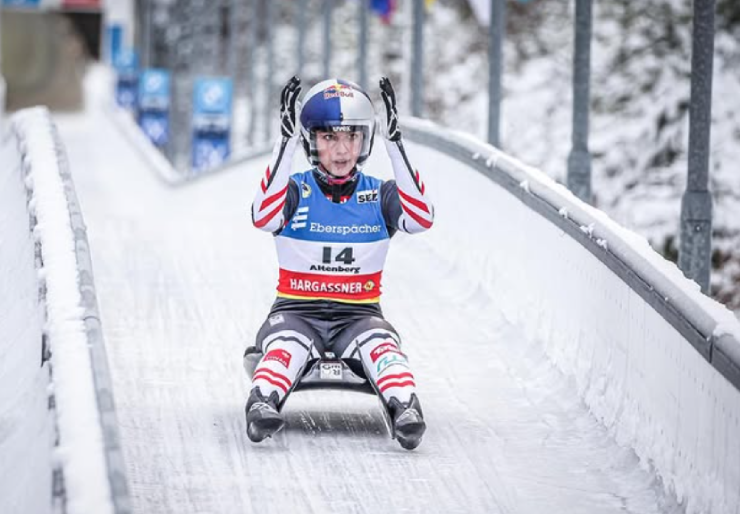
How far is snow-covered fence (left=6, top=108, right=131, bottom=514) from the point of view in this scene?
4754mm

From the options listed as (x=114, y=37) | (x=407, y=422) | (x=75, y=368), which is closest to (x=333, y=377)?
(x=407, y=422)

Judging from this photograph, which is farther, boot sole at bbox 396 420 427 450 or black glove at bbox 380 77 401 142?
black glove at bbox 380 77 401 142

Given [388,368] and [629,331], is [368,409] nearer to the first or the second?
[388,368]

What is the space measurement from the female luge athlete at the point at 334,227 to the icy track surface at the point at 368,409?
0.37 m

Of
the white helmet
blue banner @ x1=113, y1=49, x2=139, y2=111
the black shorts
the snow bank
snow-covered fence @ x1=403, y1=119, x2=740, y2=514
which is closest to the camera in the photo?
the snow bank

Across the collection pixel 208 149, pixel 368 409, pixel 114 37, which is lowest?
pixel 208 149

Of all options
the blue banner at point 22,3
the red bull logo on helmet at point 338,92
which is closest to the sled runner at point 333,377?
the red bull logo on helmet at point 338,92

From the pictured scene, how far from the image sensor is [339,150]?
7582 mm

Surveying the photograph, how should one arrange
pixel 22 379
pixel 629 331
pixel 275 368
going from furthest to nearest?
pixel 629 331
pixel 275 368
pixel 22 379

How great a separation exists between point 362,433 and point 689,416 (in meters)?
1.75

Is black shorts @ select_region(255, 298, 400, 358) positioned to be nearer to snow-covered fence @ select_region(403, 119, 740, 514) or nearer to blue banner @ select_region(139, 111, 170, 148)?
snow-covered fence @ select_region(403, 119, 740, 514)

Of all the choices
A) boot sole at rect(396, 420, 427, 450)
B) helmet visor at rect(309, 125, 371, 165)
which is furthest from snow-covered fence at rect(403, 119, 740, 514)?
helmet visor at rect(309, 125, 371, 165)

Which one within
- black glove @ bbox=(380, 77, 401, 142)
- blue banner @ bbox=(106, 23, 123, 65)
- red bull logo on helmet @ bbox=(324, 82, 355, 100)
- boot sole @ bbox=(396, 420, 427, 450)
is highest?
red bull logo on helmet @ bbox=(324, 82, 355, 100)

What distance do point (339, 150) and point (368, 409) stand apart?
4.51ft
